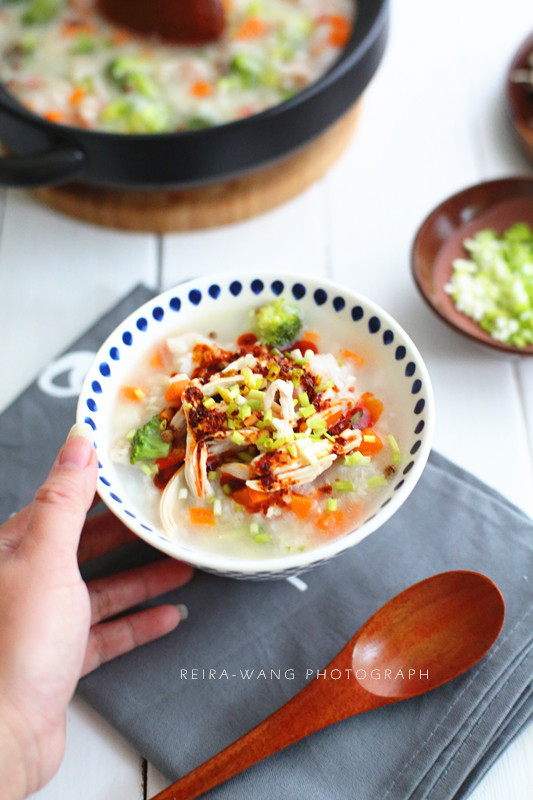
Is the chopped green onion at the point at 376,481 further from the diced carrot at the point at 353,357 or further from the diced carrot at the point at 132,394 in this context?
the diced carrot at the point at 132,394

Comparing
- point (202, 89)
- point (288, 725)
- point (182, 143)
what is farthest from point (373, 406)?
point (202, 89)

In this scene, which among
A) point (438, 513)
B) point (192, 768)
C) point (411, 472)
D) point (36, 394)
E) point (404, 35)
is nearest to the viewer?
point (411, 472)

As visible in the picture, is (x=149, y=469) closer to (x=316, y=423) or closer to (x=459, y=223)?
(x=316, y=423)

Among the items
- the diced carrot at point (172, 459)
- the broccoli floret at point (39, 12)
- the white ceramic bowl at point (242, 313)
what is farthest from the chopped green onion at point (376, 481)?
the broccoli floret at point (39, 12)

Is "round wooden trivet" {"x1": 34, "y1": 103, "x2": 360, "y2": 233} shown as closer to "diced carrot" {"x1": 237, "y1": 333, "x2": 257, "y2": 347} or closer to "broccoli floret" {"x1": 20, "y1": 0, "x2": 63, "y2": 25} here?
"broccoli floret" {"x1": 20, "y1": 0, "x2": 63, "y2": 25}

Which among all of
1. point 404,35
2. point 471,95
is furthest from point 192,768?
point 404,35

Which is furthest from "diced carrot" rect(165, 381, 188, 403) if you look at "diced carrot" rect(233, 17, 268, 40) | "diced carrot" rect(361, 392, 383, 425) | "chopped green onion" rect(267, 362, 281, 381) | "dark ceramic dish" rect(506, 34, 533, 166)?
"diced carrot" rect(233, 17, 268, 40)

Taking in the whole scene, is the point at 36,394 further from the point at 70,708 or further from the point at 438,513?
the point at 438,513
